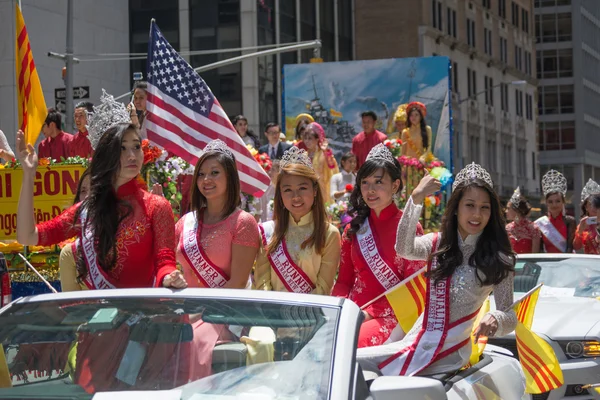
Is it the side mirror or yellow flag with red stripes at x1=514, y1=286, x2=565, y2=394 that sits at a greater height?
the side mirror

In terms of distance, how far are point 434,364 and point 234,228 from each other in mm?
1470

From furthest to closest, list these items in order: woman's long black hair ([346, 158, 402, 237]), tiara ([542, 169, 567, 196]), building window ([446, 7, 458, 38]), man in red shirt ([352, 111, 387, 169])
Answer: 1. building window ([446, 7, 458, 38])
2. man in red shirt ([352, 111, 387, 169])
3. tiara ([542, 169, 567, 196])
4. woman's long black hair ([346, 158, 402, 237])

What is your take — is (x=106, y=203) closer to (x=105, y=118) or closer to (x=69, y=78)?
(x=105, y=118)

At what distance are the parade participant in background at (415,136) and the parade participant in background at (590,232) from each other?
3068mm

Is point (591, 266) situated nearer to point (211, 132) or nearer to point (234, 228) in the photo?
point (211, 132)

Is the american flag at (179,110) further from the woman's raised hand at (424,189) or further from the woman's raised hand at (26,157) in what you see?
the woman's raised hand at (26,157)

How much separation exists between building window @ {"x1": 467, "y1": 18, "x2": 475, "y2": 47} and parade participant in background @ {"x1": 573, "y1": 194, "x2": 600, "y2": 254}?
46.2m

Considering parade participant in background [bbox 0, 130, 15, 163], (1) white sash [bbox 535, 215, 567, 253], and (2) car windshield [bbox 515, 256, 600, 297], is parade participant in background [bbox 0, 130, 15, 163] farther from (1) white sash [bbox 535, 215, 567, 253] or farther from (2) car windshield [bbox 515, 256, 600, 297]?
(1) white sash [bbox 535, 215, 567, 253]

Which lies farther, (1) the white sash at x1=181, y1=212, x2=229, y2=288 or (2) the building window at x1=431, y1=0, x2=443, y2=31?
(2) the building window at x1=431, y1=0, x2=443, y2=31

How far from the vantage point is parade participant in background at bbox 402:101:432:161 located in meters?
16.9

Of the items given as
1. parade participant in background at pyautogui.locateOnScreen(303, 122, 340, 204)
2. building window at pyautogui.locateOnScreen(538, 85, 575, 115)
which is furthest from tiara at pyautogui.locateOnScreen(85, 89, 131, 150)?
building window at pyautogui.locateOnScreen(538, 85, 575, 115)

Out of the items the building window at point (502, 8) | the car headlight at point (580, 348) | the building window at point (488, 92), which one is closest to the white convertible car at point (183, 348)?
the car headlight at point (580, 348)

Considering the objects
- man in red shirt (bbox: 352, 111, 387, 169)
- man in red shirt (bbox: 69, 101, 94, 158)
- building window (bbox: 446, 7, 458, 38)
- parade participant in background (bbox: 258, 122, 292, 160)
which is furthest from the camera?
building window (bbox: 446, 7, 458, 38)

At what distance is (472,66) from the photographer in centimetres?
5966
